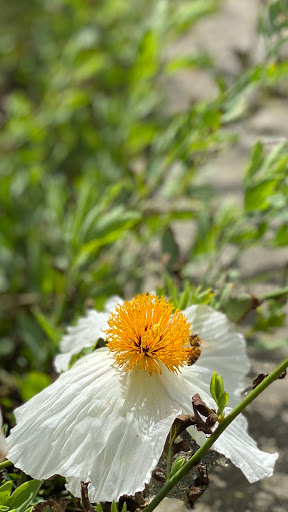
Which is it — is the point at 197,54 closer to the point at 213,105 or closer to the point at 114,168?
the point at 213,105

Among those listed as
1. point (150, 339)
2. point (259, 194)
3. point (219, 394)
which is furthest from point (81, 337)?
point (259, 194)

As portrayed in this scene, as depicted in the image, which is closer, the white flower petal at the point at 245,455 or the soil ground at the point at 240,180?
the white flower petal at the point at 245,455

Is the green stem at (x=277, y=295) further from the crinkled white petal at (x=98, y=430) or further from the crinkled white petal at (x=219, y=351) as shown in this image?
the crinkled white petal at (x=98, y=430)

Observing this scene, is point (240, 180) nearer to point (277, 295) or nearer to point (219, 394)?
point (277, 295)

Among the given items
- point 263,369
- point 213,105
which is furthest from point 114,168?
point 263,369

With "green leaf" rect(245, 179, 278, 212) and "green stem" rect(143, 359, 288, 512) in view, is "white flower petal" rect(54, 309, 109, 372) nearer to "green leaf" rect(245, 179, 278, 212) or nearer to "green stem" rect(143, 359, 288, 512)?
"green stem" rect(143, 359, 288, 512)

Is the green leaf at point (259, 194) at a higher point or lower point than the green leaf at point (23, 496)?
lower

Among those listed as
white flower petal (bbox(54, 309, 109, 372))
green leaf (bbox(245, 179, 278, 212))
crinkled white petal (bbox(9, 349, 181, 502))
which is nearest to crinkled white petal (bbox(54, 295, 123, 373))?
white flower petal (bbox(54, 309, 109, 372))

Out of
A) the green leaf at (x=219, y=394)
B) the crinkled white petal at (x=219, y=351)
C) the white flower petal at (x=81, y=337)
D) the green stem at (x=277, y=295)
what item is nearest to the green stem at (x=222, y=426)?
the green leaf at (x=219, y=394)
